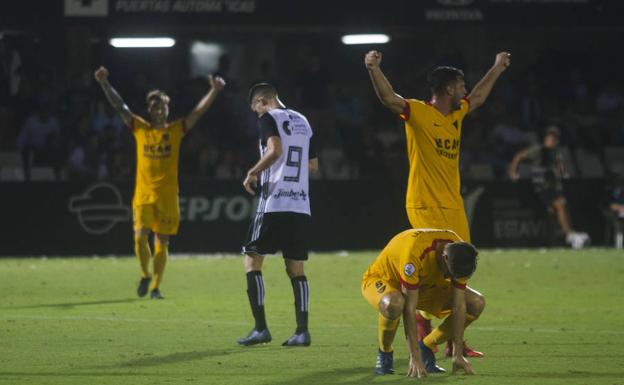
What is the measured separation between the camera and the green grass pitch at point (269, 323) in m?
10.3

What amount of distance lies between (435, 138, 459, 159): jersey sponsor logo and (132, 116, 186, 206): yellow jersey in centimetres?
611

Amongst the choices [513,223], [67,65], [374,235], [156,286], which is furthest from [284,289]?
[67,65]

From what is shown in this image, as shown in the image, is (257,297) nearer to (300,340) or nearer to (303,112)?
(300,340)

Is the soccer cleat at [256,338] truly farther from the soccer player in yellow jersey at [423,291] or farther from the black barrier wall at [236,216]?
the black barrier wall at [236,216]

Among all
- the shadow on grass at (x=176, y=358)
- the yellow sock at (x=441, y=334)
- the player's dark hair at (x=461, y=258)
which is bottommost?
the shadow on grass at (x=176, y=358)

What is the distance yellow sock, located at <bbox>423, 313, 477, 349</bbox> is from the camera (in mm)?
10344

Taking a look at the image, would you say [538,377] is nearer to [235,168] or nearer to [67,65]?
[235,168]

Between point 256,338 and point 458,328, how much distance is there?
8.66 ft

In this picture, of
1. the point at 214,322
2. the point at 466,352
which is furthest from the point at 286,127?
the point at 466,352

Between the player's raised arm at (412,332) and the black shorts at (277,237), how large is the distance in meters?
2.77

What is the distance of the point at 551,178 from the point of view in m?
24.9

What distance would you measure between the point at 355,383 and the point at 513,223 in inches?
622

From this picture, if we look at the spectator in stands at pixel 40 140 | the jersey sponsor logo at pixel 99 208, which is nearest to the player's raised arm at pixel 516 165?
the jersey sponsor logo at pixel 99 208

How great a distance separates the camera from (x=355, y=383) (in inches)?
388
